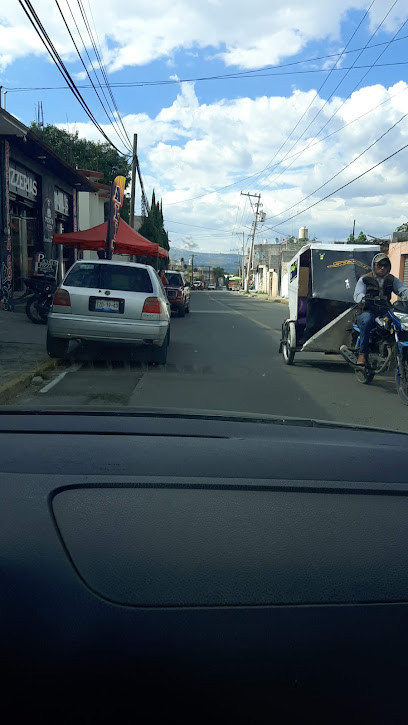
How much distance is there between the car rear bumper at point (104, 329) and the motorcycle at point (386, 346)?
2.90m

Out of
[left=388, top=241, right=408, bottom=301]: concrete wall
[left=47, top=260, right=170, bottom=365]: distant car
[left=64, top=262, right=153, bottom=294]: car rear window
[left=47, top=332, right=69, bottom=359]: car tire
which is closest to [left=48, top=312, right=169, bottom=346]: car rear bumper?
[left=47, top=260, right=170, bottom=365]: distant car

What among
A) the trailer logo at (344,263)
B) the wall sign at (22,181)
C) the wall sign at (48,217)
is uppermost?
the wall sign at (22,181)

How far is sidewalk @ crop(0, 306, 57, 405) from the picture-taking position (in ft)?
26.0

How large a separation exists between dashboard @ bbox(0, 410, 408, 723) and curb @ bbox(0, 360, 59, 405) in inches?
235

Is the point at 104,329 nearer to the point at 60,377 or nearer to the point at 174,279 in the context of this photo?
the point at 60,377

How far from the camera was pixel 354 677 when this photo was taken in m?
1.22

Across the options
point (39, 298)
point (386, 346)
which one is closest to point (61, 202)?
point (39, 298)

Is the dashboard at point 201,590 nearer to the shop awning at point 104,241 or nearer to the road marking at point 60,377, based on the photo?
the road marking at point 60,377

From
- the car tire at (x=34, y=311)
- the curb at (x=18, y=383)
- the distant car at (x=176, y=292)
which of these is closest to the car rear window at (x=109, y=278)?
the curb at (x=18, y=383)

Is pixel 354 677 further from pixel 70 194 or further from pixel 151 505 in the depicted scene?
pixel 70 194

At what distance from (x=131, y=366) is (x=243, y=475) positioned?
29.3 feet

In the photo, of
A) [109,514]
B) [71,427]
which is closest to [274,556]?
[109,514]

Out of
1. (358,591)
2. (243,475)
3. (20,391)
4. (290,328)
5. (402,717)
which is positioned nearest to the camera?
(402,717)

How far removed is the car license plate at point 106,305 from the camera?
972cm
